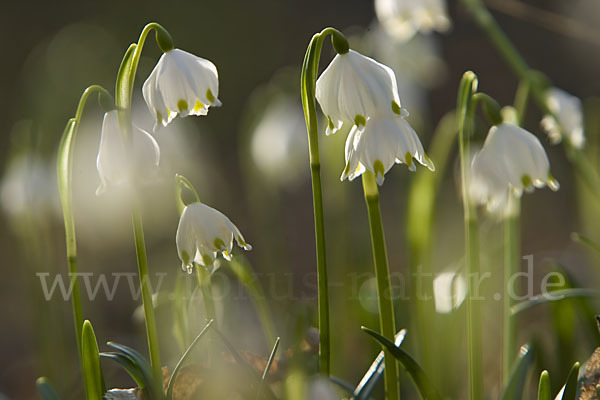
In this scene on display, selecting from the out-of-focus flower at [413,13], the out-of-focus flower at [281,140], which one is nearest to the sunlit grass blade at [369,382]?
the out-of-focus flower at [413,13]

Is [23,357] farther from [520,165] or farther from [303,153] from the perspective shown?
[520,165]

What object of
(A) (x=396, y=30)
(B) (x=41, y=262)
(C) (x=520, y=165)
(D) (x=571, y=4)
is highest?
(D) (x=571, y=4)

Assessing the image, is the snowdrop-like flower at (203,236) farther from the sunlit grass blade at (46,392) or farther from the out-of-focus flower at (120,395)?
the sunlit grass blade at (46,392)

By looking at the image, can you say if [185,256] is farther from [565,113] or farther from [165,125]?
[565,113]

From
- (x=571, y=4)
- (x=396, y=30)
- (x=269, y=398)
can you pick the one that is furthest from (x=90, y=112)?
(x=571, y=4)

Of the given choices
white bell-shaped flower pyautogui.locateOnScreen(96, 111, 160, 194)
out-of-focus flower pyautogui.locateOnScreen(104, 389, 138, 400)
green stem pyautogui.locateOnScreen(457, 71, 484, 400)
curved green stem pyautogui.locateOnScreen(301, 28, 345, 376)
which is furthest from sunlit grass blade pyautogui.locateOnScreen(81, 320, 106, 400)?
green stem pyautogui.locateOnScreen(457, 71, 484, 400)

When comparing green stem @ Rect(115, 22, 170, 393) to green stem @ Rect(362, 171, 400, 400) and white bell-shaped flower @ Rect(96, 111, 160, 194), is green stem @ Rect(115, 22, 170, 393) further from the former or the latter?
green stem @ Rect(362, 171, 400, 400)
